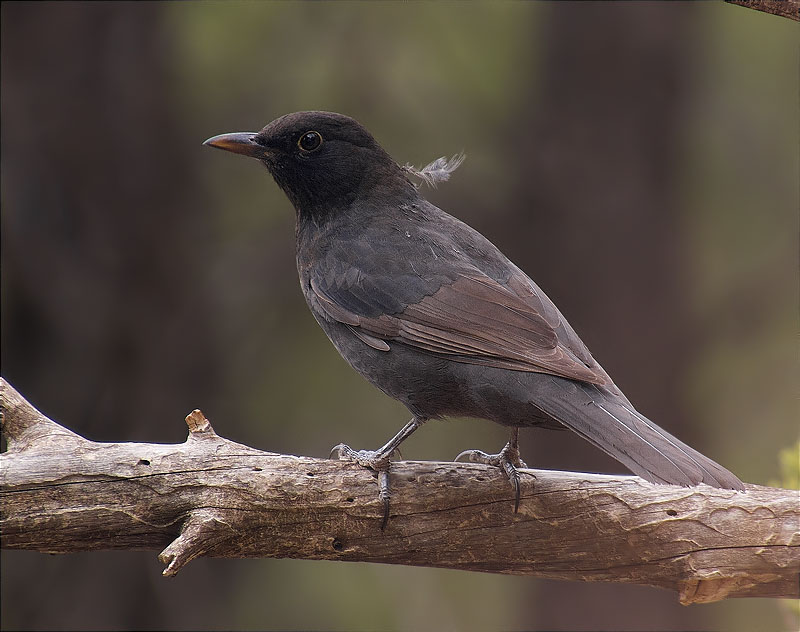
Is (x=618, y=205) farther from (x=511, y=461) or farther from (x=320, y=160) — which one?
(x=511, y=461)

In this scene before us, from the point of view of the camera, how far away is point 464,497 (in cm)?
398

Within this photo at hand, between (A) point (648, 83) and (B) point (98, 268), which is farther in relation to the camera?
(A) point (648, 83)

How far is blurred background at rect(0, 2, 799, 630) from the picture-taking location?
632 centimetres

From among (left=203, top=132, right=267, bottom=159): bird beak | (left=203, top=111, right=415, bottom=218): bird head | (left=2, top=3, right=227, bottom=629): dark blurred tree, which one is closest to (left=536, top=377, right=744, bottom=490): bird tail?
(left=203, top=111, right=415, bottom=218): bird head

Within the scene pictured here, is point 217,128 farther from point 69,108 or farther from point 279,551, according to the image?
point 279,551

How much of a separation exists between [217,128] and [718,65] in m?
4.39

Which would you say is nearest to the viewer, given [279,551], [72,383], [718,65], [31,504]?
[31,504]

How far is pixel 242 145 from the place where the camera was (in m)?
4.73

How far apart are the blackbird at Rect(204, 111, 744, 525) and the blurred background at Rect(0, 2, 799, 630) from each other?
2041 millimetres

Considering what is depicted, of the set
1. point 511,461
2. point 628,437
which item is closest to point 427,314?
point 511,461

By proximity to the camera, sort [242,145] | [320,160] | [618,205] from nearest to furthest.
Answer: [242,145] → [320,160] → [618,205]

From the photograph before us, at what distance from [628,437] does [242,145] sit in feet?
8.25

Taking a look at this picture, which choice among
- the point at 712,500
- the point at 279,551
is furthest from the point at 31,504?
the point at 712,500

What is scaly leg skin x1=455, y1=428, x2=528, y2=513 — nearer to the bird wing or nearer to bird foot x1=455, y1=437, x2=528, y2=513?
bird foot x1=455, y1=437, x2=528, y2=513
